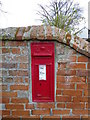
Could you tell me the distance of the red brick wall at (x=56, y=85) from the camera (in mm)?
1803

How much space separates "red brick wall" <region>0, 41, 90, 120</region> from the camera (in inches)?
71.0

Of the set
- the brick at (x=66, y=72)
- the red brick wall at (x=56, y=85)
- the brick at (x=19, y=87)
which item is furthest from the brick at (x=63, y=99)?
the brick at (x=19, y=87)

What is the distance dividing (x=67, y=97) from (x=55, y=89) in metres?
0.18

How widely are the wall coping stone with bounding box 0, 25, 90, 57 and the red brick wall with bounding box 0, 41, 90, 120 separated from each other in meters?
0.06

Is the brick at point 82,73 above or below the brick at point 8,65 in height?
below

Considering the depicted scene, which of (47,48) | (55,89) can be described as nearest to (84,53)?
(47,48)

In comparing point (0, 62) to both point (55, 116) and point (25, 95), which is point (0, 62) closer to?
point (25, 95)

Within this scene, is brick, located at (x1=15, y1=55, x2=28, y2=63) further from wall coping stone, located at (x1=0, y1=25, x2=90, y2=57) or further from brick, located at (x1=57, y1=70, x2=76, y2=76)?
brick, located at (x1=57, y1=70, x2=76, y2=76)

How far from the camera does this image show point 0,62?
6.09 feet

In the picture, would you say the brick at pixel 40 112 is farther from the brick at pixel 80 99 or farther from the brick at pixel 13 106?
the brick at pixel 80 99

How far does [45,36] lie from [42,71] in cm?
41

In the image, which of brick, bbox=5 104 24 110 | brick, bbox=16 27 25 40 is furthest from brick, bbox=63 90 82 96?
brick, bbox=16 27 25 40

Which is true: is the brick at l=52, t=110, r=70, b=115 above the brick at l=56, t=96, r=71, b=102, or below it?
below

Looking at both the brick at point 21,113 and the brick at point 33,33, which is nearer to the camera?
the brick at point 33,33
